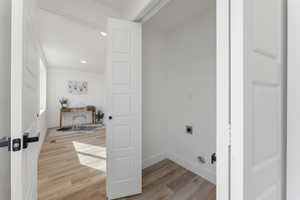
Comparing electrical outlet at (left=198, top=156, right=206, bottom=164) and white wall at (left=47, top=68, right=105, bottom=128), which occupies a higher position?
white wall at (left=47, top=68, right=105, bottom=128)

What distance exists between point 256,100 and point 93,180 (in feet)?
7.57

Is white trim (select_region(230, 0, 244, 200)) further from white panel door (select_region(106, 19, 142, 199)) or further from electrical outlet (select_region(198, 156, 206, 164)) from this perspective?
electrical outlet (select_region(198, 156, 206, 164))

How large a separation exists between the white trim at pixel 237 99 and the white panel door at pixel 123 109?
1.34m

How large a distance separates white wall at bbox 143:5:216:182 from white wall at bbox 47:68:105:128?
4.68 meters

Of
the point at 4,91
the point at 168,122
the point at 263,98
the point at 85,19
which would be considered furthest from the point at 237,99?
the point at 85,19

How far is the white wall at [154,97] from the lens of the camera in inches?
99.2

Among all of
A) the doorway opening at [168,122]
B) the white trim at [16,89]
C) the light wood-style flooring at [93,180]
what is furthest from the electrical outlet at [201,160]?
the white trim at [16,89]

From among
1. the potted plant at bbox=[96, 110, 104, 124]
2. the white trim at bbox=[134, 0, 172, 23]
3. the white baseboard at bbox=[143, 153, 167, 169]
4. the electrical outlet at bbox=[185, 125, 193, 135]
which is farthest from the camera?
the potted plant at bbox=[96, 110, 104, 124]

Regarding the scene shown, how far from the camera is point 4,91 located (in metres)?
0.78

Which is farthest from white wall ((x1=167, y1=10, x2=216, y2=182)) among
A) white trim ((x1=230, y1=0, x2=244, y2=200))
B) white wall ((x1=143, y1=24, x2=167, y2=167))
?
white trim ((x1=230, y1=0, x2=244, y2=200))

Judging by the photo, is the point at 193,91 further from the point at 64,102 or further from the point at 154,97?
the point at 64,102

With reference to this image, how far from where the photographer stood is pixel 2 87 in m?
0.76

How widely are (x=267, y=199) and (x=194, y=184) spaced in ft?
4.54

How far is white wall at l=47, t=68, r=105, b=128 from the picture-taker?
18.0 ft
